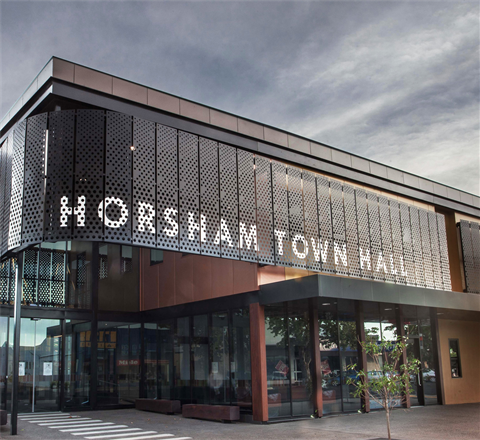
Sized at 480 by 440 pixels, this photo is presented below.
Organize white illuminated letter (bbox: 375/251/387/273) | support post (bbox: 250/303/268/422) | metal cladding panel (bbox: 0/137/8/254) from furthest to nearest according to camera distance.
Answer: white illuminated letter (bbox: 375/251/387/273) < support post (bbox: 250/303/268/422) < metal cladding panel (bbox: 0/137/8/254)

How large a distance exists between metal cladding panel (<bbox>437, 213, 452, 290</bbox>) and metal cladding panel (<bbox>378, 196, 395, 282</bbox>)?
11.3ft

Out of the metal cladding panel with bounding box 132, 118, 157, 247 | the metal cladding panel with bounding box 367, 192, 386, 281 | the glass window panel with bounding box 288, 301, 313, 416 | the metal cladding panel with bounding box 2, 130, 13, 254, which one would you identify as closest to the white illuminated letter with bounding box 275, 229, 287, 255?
the glass window panel with bounding box 288, 301, 313, 416

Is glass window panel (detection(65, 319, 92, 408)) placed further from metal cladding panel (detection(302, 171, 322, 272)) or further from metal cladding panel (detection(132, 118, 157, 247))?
metal cladding panel (detection(132, 118, 157, 247))

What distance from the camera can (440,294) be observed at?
17.2 metres

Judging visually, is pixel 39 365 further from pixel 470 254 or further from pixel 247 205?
pixel 470 254

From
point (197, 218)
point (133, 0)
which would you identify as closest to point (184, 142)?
point (197, 218)

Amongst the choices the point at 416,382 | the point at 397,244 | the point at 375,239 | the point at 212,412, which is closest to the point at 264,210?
the point at 375,239

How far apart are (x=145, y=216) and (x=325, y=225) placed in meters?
6.61

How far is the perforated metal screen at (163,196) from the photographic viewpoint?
32.9ft

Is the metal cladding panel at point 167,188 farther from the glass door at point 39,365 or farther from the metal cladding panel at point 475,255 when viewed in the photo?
the metal cladding panel at point 475,255

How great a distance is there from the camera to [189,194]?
11.5m

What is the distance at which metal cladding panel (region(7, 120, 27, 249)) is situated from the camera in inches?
399

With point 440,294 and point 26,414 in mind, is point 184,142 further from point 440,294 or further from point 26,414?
point 26,414

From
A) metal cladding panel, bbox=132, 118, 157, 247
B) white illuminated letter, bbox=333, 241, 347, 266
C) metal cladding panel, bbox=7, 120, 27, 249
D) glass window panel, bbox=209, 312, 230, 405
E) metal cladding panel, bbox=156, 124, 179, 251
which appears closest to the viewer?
metal cladding panel, bbox=7, 120, 27, 249
